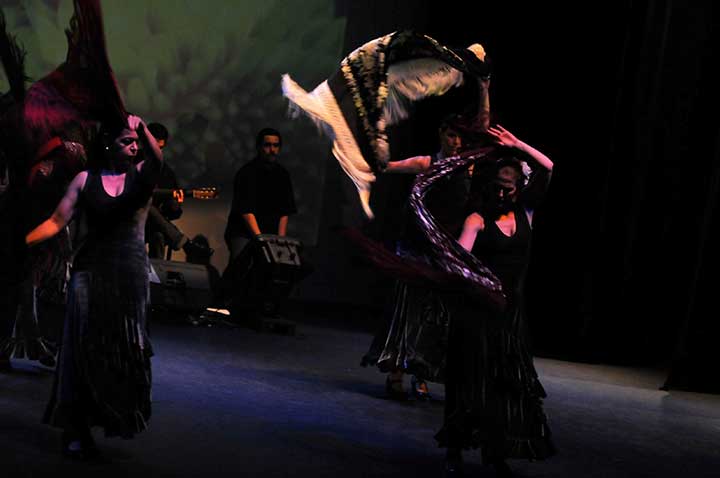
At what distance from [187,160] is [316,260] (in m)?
2.11

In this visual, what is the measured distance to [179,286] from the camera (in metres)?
9.72

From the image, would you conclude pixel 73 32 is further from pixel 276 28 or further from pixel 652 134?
pixel 276 28

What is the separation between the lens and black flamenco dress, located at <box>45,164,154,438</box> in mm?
4734

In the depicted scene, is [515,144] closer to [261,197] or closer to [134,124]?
[134,124]

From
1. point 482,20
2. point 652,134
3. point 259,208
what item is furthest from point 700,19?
point 259,208

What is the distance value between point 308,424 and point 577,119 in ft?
17.8

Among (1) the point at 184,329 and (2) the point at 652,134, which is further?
(2) the point at 652,134

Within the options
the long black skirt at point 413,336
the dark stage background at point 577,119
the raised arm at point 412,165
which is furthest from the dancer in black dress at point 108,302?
the dark stage background at point 577,119

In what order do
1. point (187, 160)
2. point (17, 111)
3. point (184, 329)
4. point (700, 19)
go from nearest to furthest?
point (17, 111) < point (184, 329) < point (700, 19) < point (187, 160)

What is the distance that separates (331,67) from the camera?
→ 13055mm

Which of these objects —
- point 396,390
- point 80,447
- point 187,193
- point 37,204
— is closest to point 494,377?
point 80,447

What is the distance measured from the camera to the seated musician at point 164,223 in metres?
9.73

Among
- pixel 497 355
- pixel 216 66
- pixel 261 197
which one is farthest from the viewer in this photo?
pixel 216 66

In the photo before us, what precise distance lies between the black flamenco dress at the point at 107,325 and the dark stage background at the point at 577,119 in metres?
5.31
